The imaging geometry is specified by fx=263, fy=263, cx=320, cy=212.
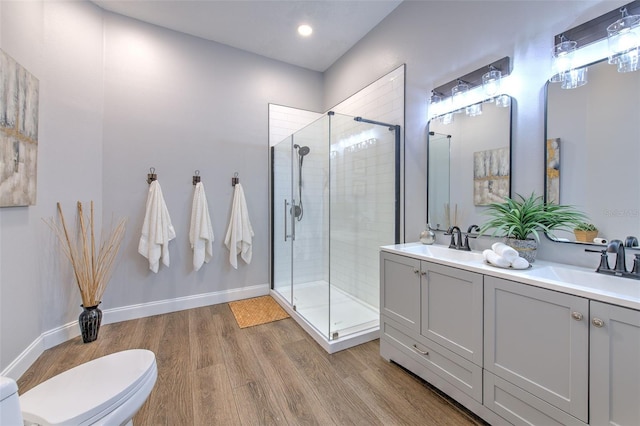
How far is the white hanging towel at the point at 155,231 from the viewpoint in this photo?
8.76 ft

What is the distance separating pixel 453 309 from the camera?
5.08 feet

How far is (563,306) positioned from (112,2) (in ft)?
13.4

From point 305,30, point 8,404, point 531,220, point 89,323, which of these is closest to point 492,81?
point 531,220

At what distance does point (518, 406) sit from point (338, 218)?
1925 millimetres

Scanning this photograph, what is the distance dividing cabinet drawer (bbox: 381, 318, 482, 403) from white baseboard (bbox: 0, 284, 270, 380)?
1.99 metres

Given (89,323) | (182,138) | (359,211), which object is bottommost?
(89,323)

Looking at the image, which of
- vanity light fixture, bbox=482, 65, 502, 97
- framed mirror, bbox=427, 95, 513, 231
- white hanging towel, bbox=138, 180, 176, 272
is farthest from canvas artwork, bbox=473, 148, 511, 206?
white hanging towel, bbox=138, 180, 176, 272

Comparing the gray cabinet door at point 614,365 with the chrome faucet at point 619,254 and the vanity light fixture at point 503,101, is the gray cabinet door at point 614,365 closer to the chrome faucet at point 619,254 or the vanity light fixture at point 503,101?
the chrome faucet at point 619,254

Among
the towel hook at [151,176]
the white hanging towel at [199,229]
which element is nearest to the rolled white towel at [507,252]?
the white hanging towel at [199,229]

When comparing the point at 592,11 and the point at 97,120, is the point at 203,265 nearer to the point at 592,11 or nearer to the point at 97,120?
the point at 97,120

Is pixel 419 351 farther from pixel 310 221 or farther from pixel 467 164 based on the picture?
pixel 310 221

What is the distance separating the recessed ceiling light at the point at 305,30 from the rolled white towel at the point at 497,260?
2.79m

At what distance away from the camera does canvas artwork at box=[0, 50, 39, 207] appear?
1626mm

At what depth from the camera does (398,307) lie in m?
1.92
